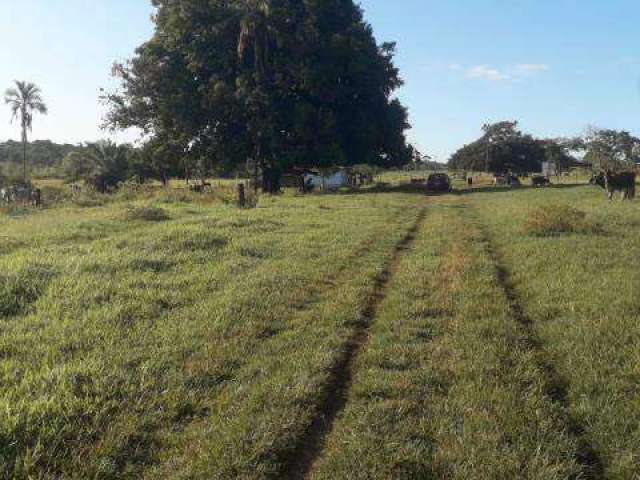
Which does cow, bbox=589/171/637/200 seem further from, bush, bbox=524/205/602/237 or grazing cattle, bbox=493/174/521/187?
grazing cattle, bbox=493/174/521/187

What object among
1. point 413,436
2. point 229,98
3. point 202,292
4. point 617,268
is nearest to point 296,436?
point 413,436

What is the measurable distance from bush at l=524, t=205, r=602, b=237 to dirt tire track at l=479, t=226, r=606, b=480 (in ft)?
18.1

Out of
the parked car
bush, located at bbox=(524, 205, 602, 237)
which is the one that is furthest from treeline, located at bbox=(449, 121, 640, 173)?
bush, located at bbox=(524, 205, 602, 237)

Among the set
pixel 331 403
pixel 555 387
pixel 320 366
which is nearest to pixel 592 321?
pixel 555 387

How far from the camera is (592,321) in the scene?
635 centimetres

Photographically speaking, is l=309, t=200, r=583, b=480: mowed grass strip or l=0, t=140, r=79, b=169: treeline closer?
l=309, t=200, r=583, b=480: mowed grass strip

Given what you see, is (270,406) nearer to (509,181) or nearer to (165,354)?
(165,354)

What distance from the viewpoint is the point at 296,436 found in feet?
12.8

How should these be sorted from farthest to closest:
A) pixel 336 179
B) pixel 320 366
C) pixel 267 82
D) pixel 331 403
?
pixel 336 179
pixel 267 82
pixel 320 366
pixel 331 403

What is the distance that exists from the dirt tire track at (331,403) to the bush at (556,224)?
24.3ft

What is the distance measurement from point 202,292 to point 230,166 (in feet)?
103

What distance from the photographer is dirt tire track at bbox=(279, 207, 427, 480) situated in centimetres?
360

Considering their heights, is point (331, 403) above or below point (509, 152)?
below

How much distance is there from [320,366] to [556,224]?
34.9 ft
